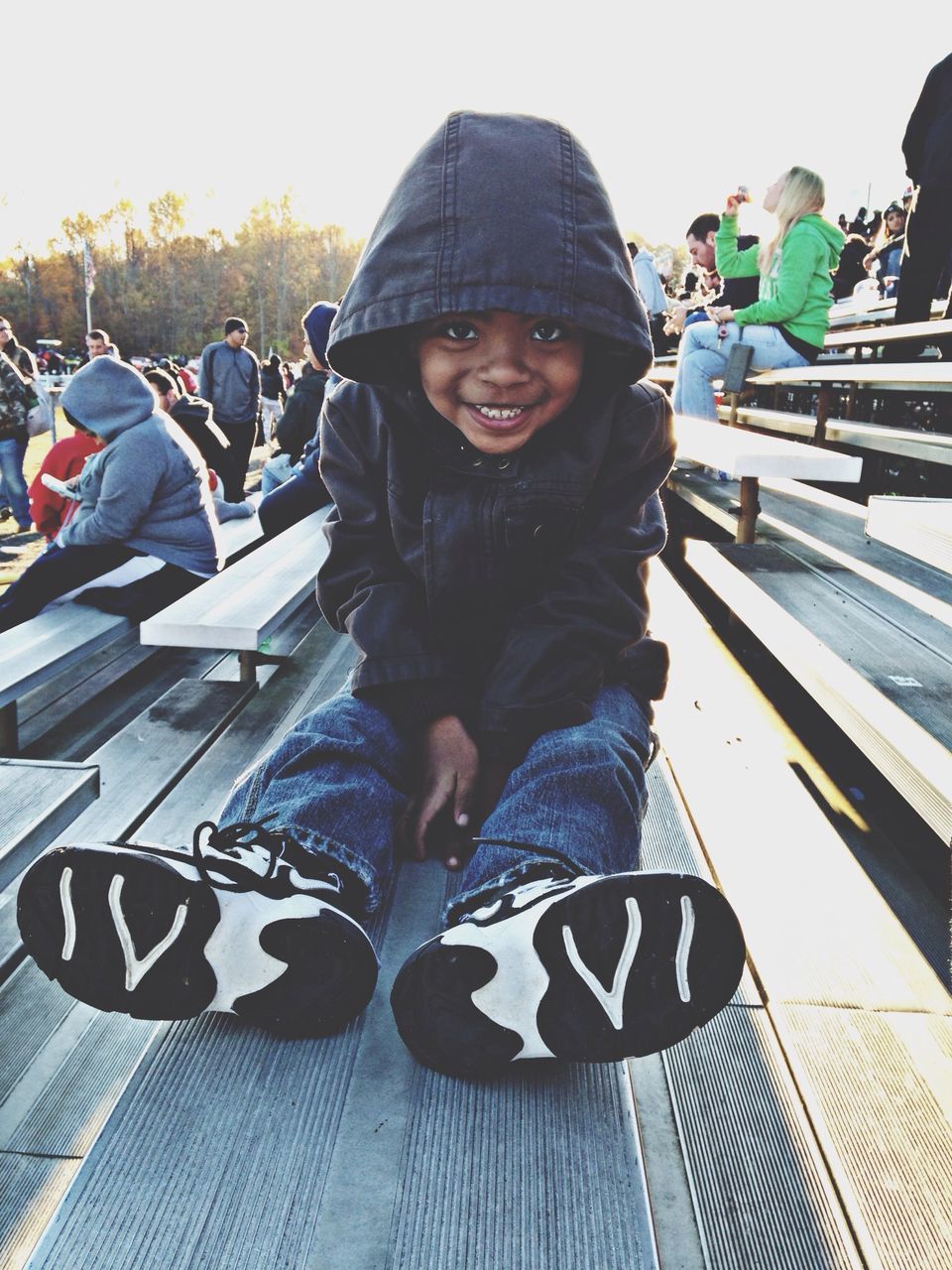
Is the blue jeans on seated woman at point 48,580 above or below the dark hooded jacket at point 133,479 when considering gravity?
below

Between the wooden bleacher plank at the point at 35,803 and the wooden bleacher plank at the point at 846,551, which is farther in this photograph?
the wooden bleacher plank at the point at 846,551

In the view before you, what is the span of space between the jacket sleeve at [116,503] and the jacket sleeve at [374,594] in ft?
6.18

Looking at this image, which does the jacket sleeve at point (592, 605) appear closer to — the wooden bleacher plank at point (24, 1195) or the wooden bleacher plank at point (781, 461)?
the wooden bleacher plank at point (24, 1195)

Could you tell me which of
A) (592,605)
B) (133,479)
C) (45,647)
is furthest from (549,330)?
(133,479)

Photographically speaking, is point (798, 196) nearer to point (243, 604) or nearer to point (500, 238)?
point (243, 604)

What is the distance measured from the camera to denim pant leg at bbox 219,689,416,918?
1337 mm

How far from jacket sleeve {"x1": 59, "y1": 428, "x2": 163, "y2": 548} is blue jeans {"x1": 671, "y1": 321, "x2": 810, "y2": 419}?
2925mm

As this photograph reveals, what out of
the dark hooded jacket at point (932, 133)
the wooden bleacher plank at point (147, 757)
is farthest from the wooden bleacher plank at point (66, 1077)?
the dark hooded jacket at point (932, 133)

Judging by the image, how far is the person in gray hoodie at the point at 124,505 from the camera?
346 cm

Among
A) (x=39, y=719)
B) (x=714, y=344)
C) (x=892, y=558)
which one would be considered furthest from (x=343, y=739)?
(x=714, y=344)

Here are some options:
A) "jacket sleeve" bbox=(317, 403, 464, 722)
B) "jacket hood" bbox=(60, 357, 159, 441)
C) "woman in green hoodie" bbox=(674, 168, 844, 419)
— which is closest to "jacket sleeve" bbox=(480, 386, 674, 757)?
"jacket sleeve" bbox=(317, 403, 464, 722)

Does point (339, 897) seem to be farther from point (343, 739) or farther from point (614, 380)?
point (614, 380)

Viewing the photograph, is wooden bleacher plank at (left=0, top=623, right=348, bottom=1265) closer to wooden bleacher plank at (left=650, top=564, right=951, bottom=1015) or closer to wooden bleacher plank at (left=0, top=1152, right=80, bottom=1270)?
wooden bleacher plank at (left=0, top=1152, right=80, bottom=1270)

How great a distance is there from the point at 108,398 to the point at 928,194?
357 cm
